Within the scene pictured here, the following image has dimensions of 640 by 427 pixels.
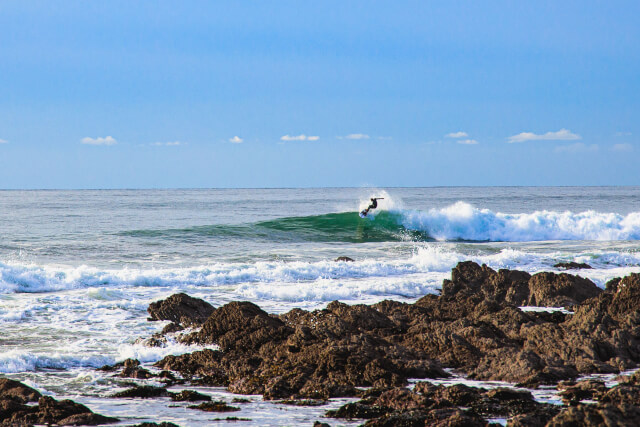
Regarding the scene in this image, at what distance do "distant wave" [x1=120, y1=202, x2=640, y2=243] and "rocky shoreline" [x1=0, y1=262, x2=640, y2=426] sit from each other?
21723mm

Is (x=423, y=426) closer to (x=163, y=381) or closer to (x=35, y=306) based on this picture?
(x=163, y=381)

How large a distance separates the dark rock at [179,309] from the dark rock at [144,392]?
3503 millimetres

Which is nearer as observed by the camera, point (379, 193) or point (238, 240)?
point (238, 240)

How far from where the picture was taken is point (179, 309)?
10.3m

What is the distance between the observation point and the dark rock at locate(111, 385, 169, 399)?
639 centimetres

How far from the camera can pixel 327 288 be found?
13.9 metres

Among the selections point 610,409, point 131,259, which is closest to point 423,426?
point 610,409

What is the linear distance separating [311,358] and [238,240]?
2214 cm

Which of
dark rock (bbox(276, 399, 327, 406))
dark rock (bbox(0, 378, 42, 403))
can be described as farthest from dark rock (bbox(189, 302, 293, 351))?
dark rock (bbox(0, 378, 42, 403))

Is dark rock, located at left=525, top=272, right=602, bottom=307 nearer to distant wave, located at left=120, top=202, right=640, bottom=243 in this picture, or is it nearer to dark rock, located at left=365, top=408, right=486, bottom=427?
dark rock, located at left=365, top=408, right=486, bottom=427

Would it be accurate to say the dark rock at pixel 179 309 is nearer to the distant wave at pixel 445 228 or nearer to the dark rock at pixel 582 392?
the dark rock at pixel 582 392

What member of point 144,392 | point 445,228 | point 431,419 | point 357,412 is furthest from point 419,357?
point 445,228

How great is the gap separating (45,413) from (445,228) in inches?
1212

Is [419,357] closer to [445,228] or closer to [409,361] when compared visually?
[409,361]
